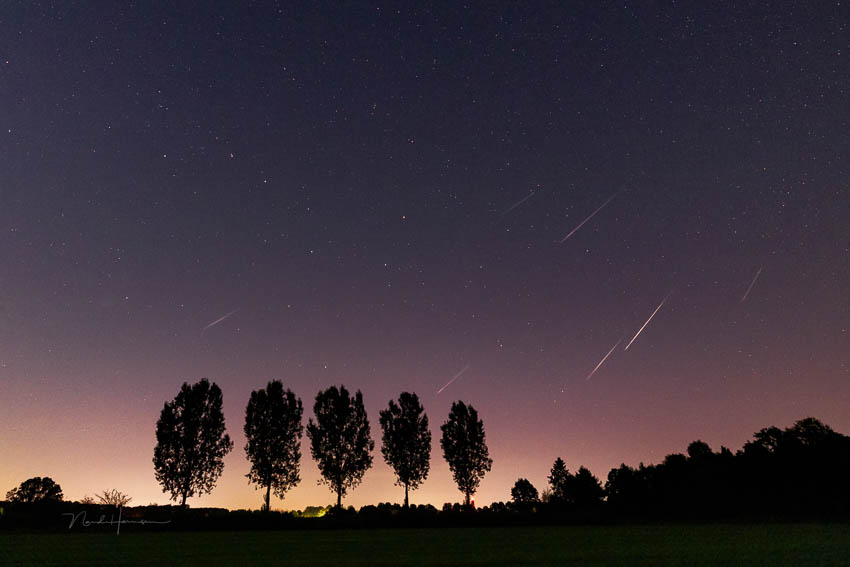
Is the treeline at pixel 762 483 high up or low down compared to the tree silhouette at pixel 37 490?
down

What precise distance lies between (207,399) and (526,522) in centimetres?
3807

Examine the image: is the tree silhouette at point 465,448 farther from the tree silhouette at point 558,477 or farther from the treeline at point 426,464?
the tree silhouette at point 558,477

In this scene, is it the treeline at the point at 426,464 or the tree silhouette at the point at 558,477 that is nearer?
the treeline at the point at 426,464

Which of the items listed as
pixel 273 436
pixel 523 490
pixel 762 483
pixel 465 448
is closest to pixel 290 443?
pixel 273 436

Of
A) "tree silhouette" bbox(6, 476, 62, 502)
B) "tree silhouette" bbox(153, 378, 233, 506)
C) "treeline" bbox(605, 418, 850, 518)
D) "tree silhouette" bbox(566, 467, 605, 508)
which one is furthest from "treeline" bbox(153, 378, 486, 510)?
"tree silhouette" bbox(6, 476, 62, 502)

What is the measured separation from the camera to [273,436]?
63031 millimetres

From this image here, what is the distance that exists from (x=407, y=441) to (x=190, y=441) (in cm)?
2692

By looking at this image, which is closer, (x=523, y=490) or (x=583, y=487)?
(x=583, y=487)

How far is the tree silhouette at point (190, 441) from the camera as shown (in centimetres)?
5756

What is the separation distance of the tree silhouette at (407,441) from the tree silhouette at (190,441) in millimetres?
20818

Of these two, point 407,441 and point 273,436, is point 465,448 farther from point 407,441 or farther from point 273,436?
point 273,436

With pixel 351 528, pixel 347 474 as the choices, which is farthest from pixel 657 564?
pixel 347 474

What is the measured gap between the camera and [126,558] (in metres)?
16.8

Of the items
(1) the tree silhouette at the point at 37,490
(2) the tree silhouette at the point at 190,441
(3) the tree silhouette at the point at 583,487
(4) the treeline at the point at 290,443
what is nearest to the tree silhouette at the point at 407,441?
(4) the treeline at the point at 290,443
